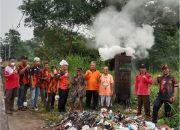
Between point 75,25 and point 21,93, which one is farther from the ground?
point 75,25

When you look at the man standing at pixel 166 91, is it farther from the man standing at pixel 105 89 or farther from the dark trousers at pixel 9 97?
the dark trousers at pixel 9 97

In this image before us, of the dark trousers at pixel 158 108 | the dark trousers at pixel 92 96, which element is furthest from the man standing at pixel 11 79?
the dark trousers at pixel 158 108

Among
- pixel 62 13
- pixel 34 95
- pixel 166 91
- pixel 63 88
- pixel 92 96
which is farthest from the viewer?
pixel 62 13

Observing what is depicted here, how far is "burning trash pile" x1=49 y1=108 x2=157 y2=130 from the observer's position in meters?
7.86

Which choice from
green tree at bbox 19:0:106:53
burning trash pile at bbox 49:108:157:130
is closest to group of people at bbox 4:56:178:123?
burning trash pile at bbox 49:108:157:130

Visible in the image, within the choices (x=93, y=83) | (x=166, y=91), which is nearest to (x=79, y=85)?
(x=93, y=83)

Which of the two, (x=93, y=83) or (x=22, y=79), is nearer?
(x=22, y=79)

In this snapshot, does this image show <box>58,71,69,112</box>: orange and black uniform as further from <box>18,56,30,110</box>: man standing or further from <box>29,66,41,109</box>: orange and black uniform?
<box>18,56,30,110</box>: man standing

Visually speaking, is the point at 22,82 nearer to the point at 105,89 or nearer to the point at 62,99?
the point at 62,99

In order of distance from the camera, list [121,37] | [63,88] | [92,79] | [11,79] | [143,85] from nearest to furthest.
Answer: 1. [143,85]
2. [11,79]
3. [63,88]
4. [92,79]
5. [121,37]

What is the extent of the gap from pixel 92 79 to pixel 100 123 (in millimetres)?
2812

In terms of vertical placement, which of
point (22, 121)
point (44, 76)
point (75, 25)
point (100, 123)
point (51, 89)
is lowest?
point (22, 121)

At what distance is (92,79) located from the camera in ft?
35.1

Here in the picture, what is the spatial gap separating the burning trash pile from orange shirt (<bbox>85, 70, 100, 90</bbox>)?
1.86 m
